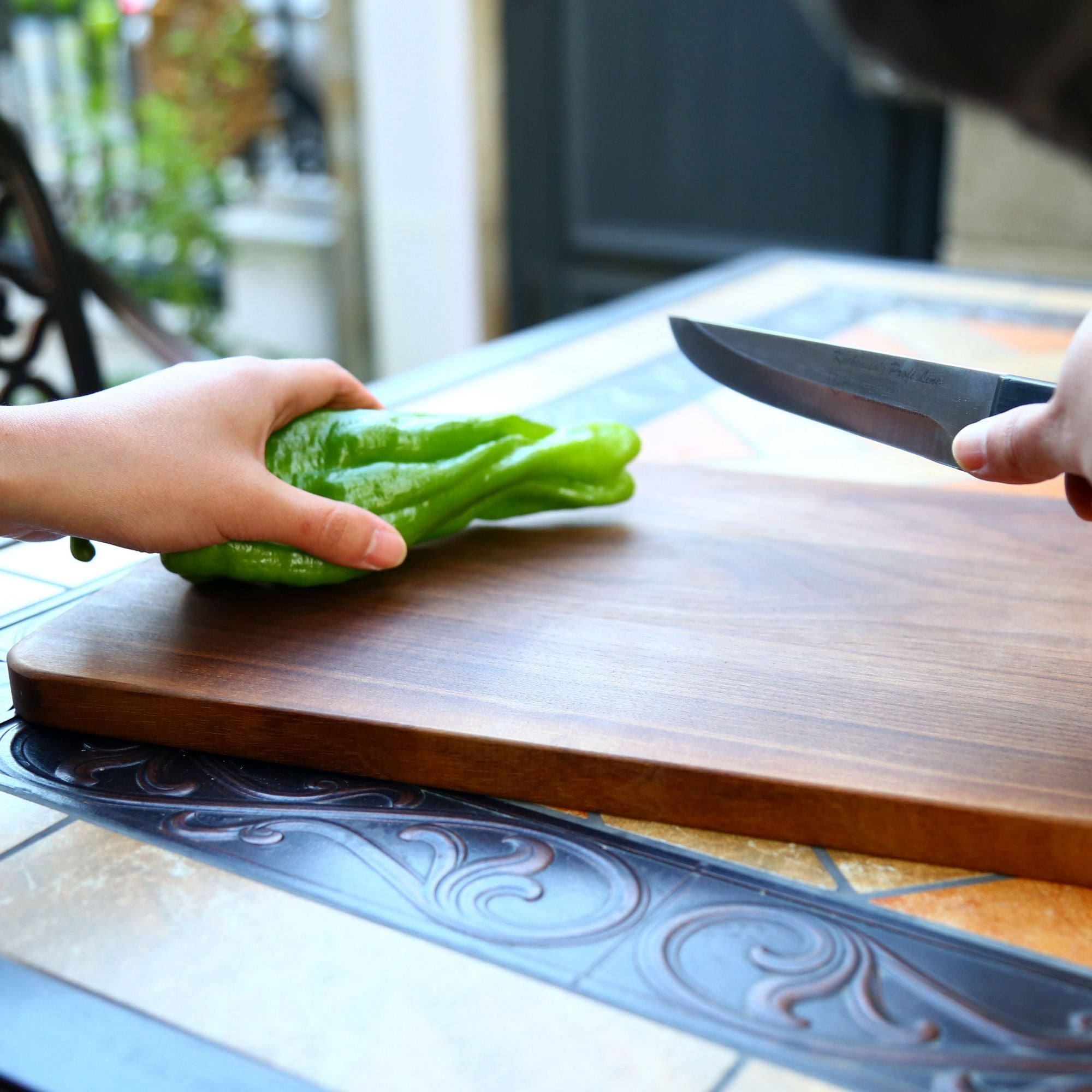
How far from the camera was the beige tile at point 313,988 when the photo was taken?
45 centimetres

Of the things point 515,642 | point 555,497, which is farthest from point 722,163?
point 515,642

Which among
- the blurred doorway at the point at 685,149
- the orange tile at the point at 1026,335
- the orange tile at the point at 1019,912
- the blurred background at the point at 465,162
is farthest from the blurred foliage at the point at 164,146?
the orange tile at the point at 1019,912

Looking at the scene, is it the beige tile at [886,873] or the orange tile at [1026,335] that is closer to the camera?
the beige tile at [886,873]

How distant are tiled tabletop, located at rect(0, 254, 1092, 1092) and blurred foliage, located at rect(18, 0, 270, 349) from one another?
3.11 metres

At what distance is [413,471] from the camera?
31.6 inches

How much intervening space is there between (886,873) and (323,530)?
381mm

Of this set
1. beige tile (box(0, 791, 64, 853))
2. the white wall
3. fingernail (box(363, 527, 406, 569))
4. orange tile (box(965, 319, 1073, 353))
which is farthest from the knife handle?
the white wall

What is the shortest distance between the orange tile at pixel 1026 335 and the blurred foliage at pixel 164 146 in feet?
8.49

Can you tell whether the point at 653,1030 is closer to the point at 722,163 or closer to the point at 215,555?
the point at 215,555

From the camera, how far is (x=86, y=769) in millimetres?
648

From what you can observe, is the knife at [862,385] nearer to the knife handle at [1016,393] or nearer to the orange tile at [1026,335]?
the knife handle at [1016,393]

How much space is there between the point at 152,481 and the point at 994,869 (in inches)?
19.9

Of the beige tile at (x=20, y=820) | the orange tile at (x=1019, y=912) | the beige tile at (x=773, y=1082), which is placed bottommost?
the orange tile at (x=1019, y=912)

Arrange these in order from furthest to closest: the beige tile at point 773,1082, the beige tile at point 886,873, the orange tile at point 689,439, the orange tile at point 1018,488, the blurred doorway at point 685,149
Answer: the blurred doorway at point 685,149 → the orange tile at point 689,439 → the orange tile at point 1018,488 → the beige tile at point 886,873 → the beige tile at point 773,1082
